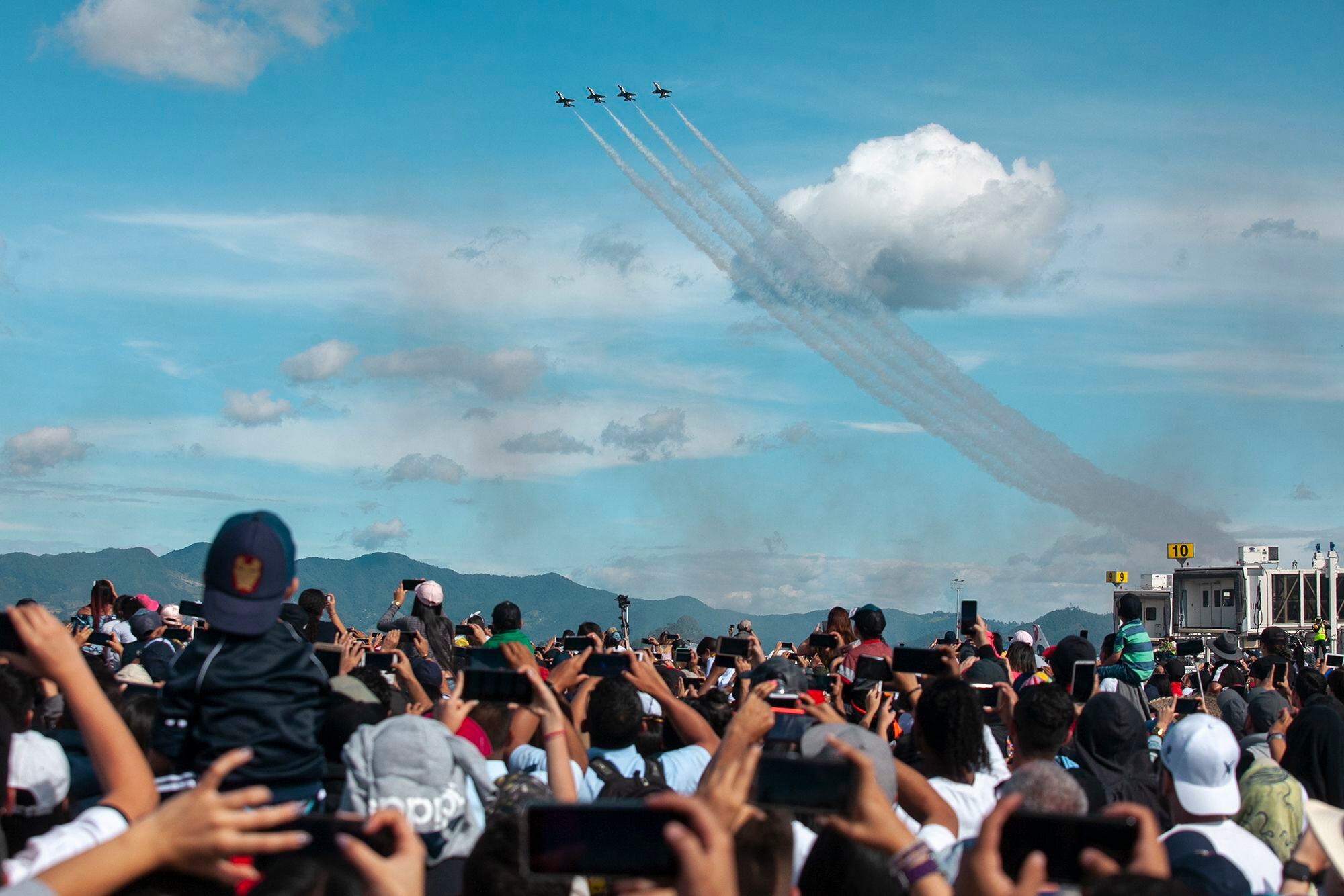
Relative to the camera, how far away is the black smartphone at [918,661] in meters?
8.75

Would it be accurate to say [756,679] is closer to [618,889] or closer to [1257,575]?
[618,889]

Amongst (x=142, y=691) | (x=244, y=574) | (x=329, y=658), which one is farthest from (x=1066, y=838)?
(x=329, y=658)

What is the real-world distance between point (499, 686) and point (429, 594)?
703 centimetres

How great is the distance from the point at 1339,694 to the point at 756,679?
6.63 m

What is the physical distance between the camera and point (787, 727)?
20.6 feet

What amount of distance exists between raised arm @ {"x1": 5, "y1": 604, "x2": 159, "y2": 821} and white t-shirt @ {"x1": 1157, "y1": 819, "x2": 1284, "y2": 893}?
430cm

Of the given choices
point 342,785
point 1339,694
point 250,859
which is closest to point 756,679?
point 342,785

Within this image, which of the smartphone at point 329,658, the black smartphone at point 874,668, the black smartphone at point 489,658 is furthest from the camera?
the black smartphone at point 874,668

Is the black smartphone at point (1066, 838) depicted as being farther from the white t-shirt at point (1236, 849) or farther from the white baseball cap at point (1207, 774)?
the white baseball cap at point (1207, 774)

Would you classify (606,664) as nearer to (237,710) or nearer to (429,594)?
(237,710)

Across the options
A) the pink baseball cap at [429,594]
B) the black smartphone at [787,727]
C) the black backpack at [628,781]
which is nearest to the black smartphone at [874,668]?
the black backpack at [628,781]

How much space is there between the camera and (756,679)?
8.32m

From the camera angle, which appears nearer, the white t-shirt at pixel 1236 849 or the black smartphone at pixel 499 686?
the white t-shirt at pixel 1236 849

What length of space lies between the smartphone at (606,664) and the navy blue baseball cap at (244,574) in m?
2.99
